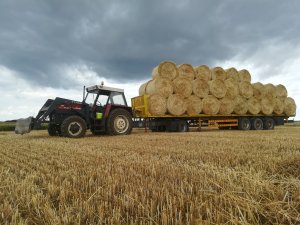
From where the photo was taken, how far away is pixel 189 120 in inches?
632

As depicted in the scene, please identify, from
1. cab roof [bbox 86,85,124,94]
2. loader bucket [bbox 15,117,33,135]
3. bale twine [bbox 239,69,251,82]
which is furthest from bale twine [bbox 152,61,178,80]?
loader bucket [bbox 15,117,33,135]

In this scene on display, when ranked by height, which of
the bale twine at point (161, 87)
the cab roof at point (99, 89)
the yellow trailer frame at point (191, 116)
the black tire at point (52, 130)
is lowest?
the black tire at point (52, 130)

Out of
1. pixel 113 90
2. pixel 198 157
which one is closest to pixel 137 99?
pixel 113 90

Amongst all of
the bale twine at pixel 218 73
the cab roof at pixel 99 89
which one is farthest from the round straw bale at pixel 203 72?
the cab roof at pixel 99 89

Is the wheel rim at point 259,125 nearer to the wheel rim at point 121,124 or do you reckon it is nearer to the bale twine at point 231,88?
the bale twine at point 231,88

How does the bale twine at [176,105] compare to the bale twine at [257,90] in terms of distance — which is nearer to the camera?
the bale twine at [176,105]

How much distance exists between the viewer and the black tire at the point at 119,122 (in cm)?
1203

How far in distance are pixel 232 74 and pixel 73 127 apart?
10.3 meters

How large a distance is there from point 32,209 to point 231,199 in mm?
1650

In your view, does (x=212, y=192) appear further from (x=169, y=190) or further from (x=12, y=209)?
(x=12, y=209)

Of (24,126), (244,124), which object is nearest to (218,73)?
(244,124)

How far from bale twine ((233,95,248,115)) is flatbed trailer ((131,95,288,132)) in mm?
265

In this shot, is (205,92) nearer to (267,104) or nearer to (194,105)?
(194,105)

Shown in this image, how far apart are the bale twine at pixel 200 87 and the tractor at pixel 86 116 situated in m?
4.32
